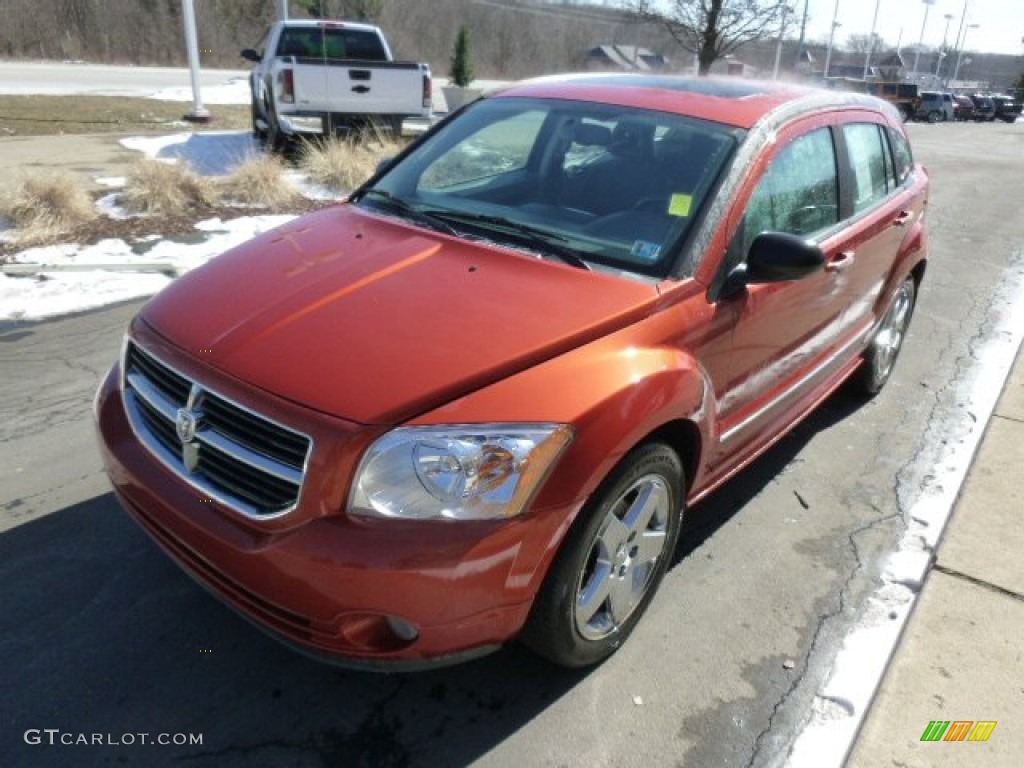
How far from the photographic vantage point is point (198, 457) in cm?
229

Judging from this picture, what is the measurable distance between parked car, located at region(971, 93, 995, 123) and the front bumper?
58.1 m

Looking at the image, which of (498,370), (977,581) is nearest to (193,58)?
(498,370)

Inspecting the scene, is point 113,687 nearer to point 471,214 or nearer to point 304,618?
point 304,618

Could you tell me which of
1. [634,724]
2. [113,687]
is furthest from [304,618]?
[634,724]

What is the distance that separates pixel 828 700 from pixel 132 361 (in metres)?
2.56

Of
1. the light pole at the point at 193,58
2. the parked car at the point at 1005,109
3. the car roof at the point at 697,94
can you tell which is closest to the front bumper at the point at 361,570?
the car roof at the point at 697,94

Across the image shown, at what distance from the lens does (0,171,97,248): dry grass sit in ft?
23.2

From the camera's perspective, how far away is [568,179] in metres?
3.26

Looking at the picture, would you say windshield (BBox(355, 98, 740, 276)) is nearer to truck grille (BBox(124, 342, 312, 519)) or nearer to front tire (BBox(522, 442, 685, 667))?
front tire (BBox(522, 442, 685, 667))

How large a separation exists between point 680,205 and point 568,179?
55 centimetres

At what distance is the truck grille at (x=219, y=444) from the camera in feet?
6.92

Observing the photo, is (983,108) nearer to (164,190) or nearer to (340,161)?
(340,161)

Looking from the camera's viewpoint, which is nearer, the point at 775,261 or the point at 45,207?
the point at 775,261

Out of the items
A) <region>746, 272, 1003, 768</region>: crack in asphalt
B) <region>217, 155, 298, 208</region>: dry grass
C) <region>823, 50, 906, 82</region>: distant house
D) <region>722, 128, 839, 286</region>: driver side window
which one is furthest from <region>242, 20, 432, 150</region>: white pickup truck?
<region>823, 50, 906, 82</region>: distant house
